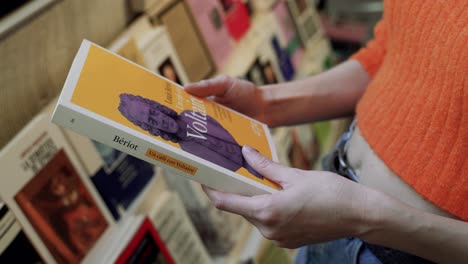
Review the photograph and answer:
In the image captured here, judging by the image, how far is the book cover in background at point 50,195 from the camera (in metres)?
0.94

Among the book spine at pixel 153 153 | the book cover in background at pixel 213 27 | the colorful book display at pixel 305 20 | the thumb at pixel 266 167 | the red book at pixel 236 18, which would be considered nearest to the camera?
the book spine at pixel 153 153

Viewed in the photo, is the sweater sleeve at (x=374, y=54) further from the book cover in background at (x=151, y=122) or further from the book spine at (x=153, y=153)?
the book spine at (x=153, y=153)

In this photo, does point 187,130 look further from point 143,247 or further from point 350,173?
point 143,247

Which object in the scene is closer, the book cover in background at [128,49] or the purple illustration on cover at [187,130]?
the purple illustration on cover at [187,130]

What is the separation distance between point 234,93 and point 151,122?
31 centimetres

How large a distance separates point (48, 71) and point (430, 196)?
0.86m

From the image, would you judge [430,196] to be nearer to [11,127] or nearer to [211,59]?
[11,127]

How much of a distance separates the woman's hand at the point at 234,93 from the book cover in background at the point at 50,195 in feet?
1.12

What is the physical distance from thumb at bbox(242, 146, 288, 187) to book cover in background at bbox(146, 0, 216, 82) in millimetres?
770

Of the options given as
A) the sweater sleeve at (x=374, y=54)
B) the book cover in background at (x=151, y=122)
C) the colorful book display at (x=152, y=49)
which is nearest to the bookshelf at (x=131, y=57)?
the colorful book display at (x=152, y=49)

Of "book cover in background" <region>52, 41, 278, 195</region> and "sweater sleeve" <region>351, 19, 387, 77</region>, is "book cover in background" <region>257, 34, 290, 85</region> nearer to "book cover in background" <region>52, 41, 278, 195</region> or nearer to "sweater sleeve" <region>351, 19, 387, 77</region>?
"sweater sleeve" <region>351, 19, 387, 77</region>

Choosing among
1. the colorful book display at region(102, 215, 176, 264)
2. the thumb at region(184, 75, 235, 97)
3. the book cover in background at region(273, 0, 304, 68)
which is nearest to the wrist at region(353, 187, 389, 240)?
the thumb at region(184, 75, 235, 97)

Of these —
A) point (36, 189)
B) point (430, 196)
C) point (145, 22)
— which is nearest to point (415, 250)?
point (430, 196)

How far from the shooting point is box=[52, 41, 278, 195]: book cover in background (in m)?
0.68
